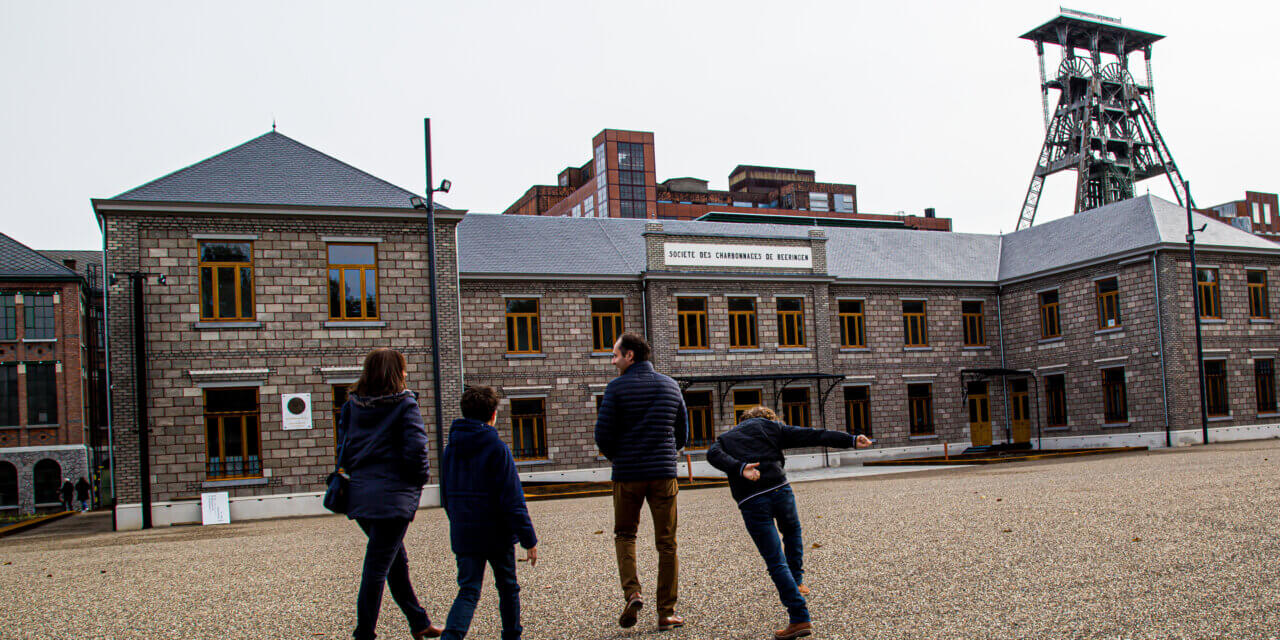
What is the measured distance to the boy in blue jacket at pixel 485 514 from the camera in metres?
5.31

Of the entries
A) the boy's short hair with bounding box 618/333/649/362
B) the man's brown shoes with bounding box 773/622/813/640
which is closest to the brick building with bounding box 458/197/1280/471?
the boy's short hair with bounding box 618/333/649/362

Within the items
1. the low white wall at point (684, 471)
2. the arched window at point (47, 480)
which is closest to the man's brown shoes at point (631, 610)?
the low white wall at point (684, 471)

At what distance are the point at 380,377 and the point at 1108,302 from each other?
28847mm

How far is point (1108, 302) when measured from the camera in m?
29.6

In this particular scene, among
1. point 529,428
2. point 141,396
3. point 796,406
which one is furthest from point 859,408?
point 141,396

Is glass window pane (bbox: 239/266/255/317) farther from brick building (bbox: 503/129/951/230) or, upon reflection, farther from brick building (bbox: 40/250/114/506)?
brick building (bbox: 503/129/951/230)

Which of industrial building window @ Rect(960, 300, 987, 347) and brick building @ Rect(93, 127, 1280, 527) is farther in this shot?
industrial building window @ Rect(960, 300, 987, 347)

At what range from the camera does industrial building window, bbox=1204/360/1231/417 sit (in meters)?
28.2

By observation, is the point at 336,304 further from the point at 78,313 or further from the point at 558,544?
the point at 78,313

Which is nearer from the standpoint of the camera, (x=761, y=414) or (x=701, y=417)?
(x=761, y=414)

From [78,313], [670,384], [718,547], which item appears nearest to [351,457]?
[670,384]

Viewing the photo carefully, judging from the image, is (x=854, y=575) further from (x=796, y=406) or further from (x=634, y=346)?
(x=796, y=406)

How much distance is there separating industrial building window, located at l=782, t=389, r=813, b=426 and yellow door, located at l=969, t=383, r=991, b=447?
655 centimetres

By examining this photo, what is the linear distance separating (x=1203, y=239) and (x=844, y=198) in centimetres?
4803
